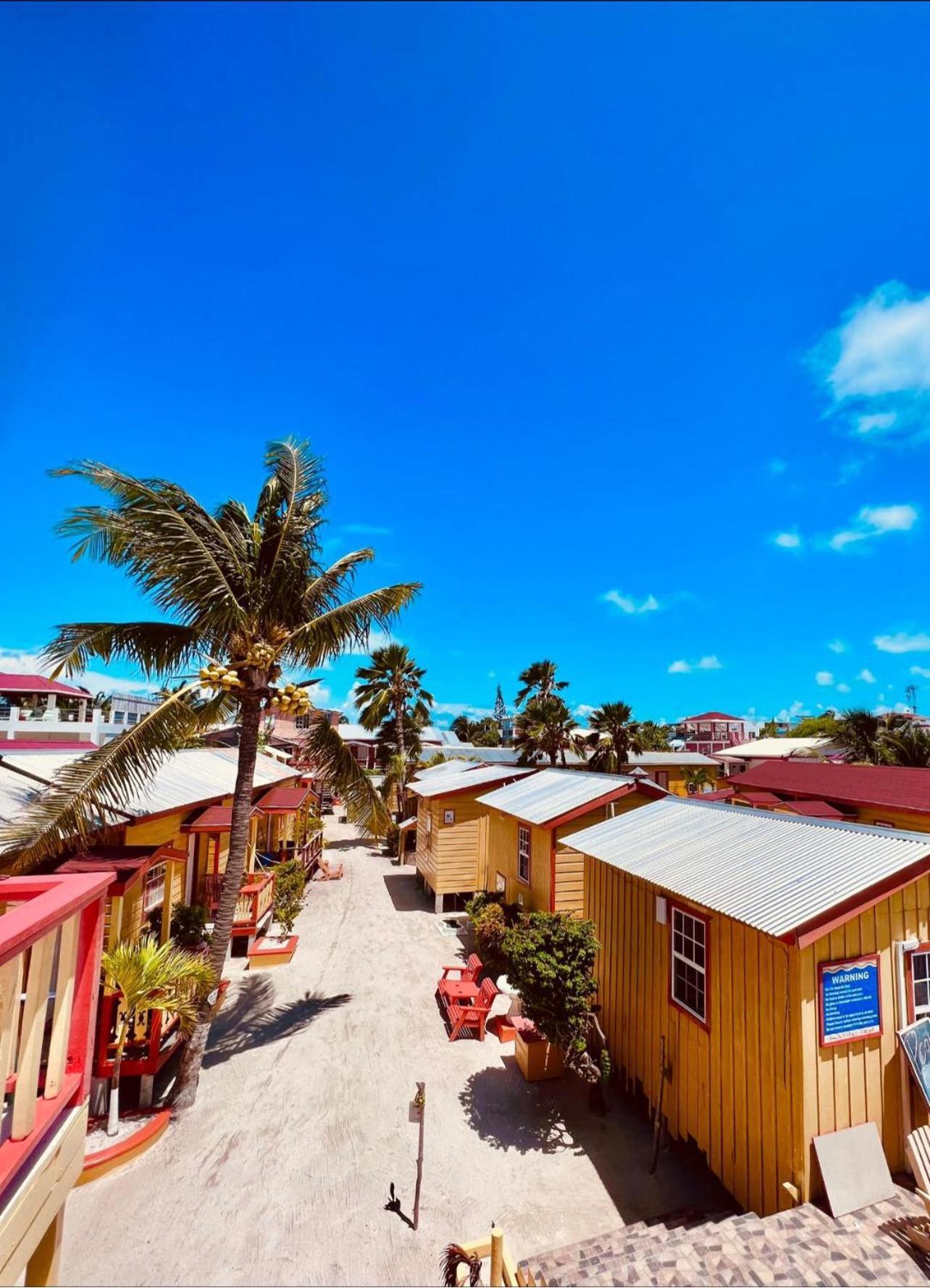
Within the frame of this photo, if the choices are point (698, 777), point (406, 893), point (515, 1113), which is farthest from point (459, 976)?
point (698, 777)

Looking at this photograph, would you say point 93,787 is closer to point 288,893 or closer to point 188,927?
point 188,927

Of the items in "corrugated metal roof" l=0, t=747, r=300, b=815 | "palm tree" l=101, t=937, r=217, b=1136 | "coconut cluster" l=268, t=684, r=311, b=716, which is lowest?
"palm tree" l=101, t=937, r=217, b=1136

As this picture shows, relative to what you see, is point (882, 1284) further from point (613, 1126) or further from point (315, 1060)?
point (315, 1060)

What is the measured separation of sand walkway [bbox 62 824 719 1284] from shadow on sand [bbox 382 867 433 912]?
8.06 m

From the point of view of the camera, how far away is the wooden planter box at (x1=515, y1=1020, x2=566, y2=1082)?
35.4 feet

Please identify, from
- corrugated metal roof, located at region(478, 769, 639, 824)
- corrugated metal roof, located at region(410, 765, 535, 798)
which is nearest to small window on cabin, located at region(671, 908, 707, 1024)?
corrugated metal roof, located at region(478, 769, 639, 824)

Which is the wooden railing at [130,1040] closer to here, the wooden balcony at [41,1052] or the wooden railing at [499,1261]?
the wooden railing at [499,1261]

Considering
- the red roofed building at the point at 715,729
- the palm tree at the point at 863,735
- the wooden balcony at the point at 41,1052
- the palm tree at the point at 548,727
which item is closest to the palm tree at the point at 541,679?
the palm tree at the point at 548,727

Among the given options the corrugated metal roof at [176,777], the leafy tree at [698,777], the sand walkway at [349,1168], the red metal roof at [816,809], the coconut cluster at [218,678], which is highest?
the coconut cluster at [218,678]

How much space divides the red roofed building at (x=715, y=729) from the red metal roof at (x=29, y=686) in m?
94.6

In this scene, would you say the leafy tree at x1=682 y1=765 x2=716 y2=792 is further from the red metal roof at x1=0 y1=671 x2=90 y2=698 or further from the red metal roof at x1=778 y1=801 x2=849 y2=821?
the red metal roof at x1=0 y1=671 x2=90 y2=698

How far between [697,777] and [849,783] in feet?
76.0

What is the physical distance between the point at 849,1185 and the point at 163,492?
43.8 ft

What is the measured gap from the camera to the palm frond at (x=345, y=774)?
12.0 metres
